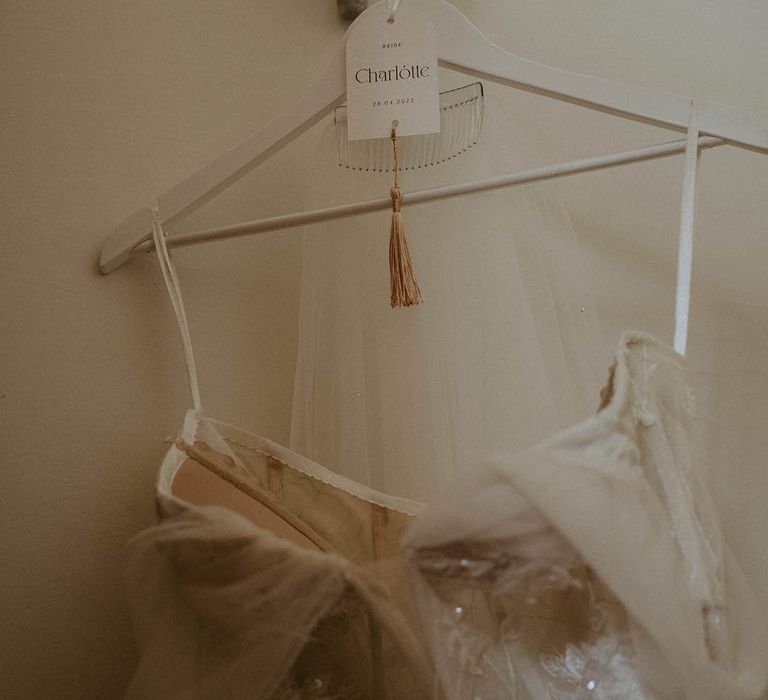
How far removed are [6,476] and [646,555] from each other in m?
0.61

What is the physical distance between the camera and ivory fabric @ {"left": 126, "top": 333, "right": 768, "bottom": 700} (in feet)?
1.30

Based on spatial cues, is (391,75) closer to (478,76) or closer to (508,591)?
(478,76)

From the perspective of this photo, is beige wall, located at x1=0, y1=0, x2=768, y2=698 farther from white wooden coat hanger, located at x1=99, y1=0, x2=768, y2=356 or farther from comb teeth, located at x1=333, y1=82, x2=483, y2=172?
comb teeth, located at x1=333, y1=82, x2=483, y2=172

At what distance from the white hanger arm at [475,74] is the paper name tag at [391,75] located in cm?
1

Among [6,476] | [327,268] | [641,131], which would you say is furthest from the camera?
[641,131]

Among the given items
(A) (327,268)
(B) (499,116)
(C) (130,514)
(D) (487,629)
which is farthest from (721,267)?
(C) (130,514)

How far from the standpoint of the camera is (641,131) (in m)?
0.91

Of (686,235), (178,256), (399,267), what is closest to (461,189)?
(399,267)

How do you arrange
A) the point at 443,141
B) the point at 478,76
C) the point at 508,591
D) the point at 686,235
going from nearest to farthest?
the point at 508,591, the point at 686,235, the point at 478,76, the point at 443,141

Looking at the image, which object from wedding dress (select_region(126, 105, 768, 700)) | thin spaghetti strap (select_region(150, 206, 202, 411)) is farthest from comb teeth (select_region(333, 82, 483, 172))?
wedding dress (select_region(126, 105, 768, 700))

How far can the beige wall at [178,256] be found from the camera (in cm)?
71

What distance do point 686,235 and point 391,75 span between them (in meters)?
0.32

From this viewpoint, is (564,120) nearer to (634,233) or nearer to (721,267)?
(634,233)

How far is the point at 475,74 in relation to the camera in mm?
647
